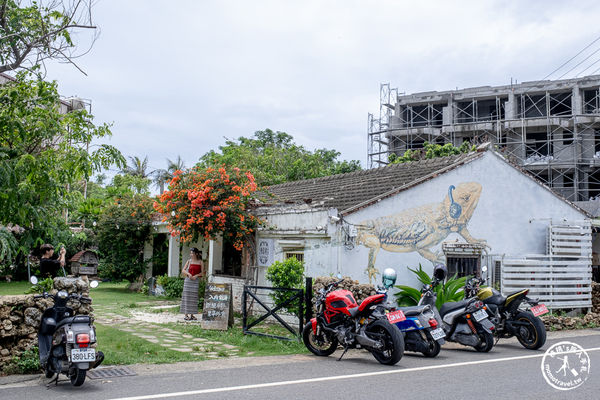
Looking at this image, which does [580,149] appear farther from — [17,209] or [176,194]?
[17,209]

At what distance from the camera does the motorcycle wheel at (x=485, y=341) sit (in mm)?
10562

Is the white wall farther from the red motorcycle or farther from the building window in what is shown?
the red motorcycle

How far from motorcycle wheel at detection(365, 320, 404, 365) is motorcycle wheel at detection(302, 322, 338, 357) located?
2.80 feet

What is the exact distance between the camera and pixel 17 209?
8.36 m

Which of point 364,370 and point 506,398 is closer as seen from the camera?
point 506,398

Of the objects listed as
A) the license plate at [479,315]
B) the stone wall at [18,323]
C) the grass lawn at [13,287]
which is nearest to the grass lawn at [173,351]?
the stone wall at [18,323]

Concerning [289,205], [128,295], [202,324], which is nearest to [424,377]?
[202,324]

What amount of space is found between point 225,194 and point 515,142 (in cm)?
3323

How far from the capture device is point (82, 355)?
279 inches

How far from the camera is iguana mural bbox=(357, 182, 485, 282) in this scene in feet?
43.4

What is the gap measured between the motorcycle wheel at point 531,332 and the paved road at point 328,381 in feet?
3.37

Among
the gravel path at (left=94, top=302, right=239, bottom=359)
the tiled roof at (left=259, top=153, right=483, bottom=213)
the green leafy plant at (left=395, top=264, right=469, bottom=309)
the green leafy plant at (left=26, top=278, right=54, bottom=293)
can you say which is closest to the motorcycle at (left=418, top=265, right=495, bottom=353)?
the green leafy plant at (left=395, top=264, right=469, bottom=309)

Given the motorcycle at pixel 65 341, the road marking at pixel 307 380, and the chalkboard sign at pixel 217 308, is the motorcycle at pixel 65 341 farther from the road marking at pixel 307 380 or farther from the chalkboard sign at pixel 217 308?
the chalkboard sign at pixel 217 308

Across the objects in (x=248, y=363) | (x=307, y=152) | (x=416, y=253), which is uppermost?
(x=307, y=152)
